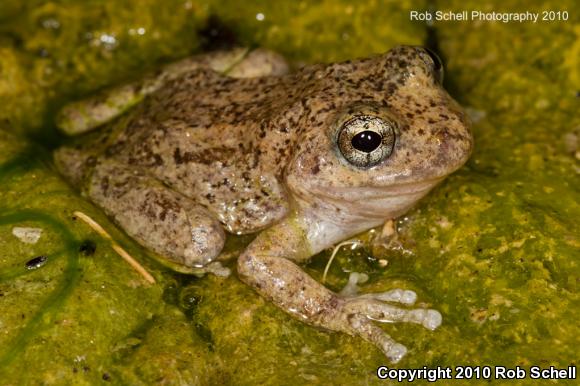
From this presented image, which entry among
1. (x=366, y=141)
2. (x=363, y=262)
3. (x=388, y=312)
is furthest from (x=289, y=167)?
(x=388, y=312)

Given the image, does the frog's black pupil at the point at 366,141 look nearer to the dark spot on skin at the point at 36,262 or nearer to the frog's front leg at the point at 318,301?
the frog's front leg at the point at 318,301

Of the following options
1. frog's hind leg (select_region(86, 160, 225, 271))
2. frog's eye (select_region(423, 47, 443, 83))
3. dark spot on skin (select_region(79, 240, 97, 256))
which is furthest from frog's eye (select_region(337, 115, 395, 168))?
dark spot on skin (select_region(79, 240, 97, 256))

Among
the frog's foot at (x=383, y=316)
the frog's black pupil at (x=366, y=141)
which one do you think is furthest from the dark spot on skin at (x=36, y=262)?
the frog's black pupil at (x=366, y=141)

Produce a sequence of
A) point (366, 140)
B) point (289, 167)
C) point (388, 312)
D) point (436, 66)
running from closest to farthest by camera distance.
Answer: point (366, 140), point (388, 312), point (289, 167), point (436, 66)

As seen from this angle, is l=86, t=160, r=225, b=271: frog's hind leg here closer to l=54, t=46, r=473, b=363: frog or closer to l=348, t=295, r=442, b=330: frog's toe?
l=54, t=46, r=473, b=363: frog

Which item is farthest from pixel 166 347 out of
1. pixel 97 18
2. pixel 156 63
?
pixel 97 18

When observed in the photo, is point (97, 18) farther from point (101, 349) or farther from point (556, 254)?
point (556, 254)

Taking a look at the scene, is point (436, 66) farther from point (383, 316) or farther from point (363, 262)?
point (383, 316)
